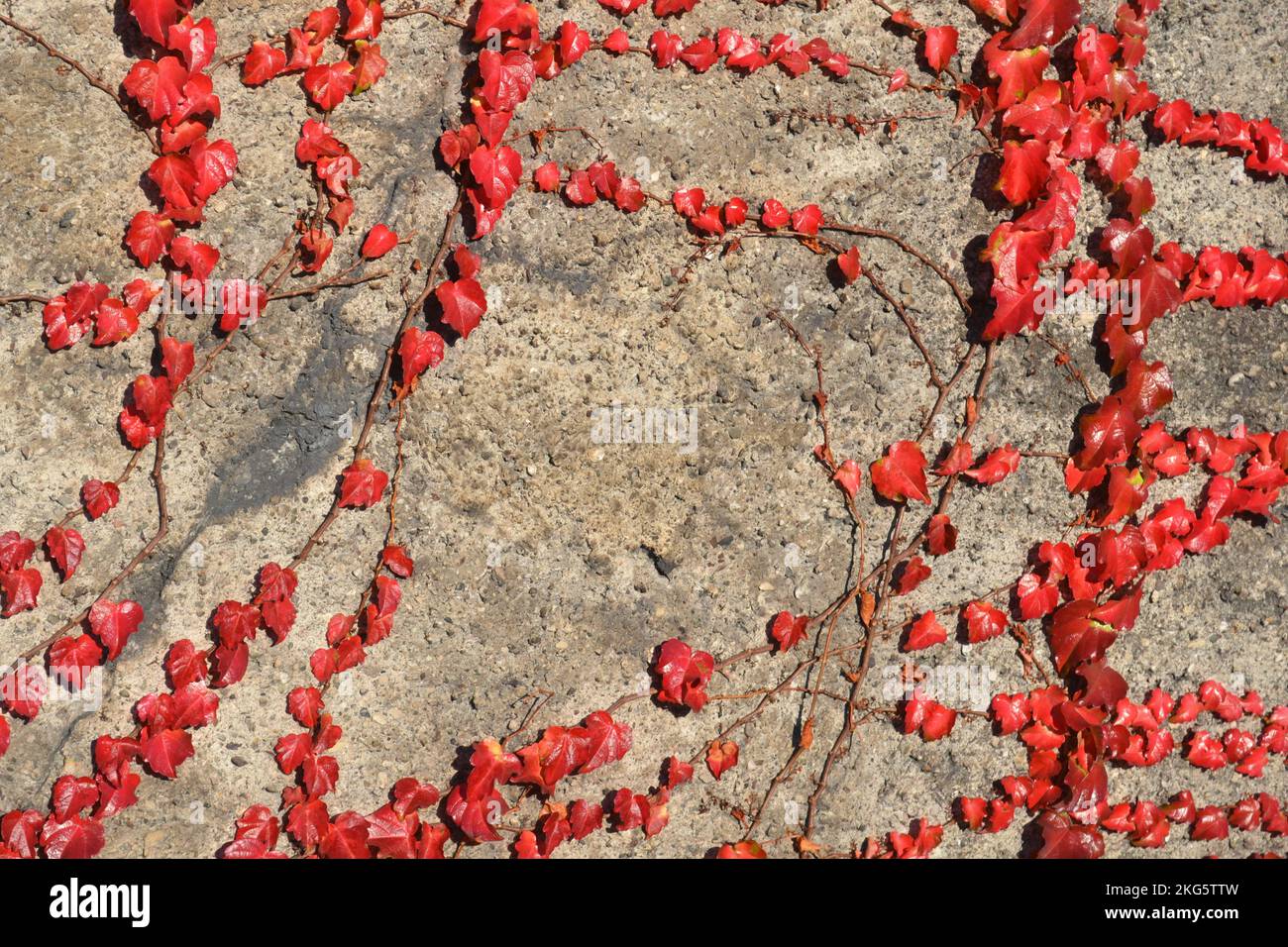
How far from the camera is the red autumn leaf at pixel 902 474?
2420 mm

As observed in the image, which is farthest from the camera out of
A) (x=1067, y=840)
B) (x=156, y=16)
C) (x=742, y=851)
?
(x=1067, y=840)

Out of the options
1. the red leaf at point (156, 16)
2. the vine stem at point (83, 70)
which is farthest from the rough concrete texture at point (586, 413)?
the red leaf at point (156, 16)

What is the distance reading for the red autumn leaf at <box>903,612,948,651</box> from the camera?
2.42 metres

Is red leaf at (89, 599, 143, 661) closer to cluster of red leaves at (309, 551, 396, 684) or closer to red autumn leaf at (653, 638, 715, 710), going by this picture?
cluster of red leaves at (309, 551, 396, 684)

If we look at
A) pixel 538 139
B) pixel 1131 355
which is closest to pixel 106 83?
pixel 538 139

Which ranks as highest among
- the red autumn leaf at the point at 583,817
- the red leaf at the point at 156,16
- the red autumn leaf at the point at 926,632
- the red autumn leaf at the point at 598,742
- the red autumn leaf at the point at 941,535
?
the red leaf at the point at 156,16

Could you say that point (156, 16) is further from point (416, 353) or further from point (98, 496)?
point (98, 496)

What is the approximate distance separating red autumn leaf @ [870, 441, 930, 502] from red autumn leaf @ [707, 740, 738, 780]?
2.64ft

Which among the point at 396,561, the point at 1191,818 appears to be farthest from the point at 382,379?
the point at 1191,818

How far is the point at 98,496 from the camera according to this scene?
2201 mm

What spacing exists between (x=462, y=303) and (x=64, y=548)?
1.14m

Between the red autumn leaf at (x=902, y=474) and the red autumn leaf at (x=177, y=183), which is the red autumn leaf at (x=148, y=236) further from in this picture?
the red autumn leaf at (x=902, y=474)

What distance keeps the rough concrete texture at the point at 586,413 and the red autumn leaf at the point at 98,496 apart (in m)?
0.05

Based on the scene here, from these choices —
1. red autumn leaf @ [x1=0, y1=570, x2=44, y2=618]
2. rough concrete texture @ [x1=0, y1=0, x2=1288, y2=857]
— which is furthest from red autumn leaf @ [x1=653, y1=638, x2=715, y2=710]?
red autumn leaf @ [x1=0, y1=570, x2=44, y2=618]
